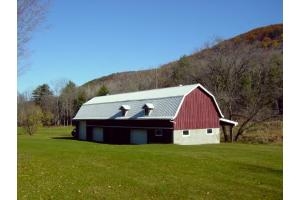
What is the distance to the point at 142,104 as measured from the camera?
103 feet

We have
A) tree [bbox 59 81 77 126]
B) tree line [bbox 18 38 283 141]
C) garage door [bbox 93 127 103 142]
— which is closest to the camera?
tree line [bbox 18 38 283 141]

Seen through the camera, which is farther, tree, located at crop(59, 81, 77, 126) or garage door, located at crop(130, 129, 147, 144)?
tree, located at crop(59, 81, 77, 126)

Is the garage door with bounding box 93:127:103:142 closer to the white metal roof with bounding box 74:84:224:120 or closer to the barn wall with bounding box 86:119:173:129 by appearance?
the barn wall with bounding box 86:119:173:129

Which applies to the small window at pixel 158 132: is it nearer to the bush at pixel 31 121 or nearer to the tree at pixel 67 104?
the bush at pixel 31 121

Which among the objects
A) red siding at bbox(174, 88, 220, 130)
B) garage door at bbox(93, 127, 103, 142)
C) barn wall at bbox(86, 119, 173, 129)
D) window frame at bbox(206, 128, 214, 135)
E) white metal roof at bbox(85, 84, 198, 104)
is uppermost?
white metal roof at bbox(85, 84, 198, 104)

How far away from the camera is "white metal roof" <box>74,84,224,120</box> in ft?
90.9

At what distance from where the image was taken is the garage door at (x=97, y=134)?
36.0 m

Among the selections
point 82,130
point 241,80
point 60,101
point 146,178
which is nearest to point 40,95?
point 60,101

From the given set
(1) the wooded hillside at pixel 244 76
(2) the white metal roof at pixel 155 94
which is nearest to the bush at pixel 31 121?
(1) the wooded hillside at pixel 244 76

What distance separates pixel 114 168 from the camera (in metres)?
11.9

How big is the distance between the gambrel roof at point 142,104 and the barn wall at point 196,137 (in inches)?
54.0

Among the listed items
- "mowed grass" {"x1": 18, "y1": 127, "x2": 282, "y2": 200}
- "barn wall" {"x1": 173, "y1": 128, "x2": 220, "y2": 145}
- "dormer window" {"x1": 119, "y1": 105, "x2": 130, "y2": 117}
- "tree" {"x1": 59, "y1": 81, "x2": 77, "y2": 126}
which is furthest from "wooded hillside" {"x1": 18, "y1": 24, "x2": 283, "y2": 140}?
"tree" {"x1": 59, "y1": 81, "x2": 77, "y2": 126}

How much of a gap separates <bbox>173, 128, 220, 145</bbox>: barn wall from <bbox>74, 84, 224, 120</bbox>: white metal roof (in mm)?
1407
